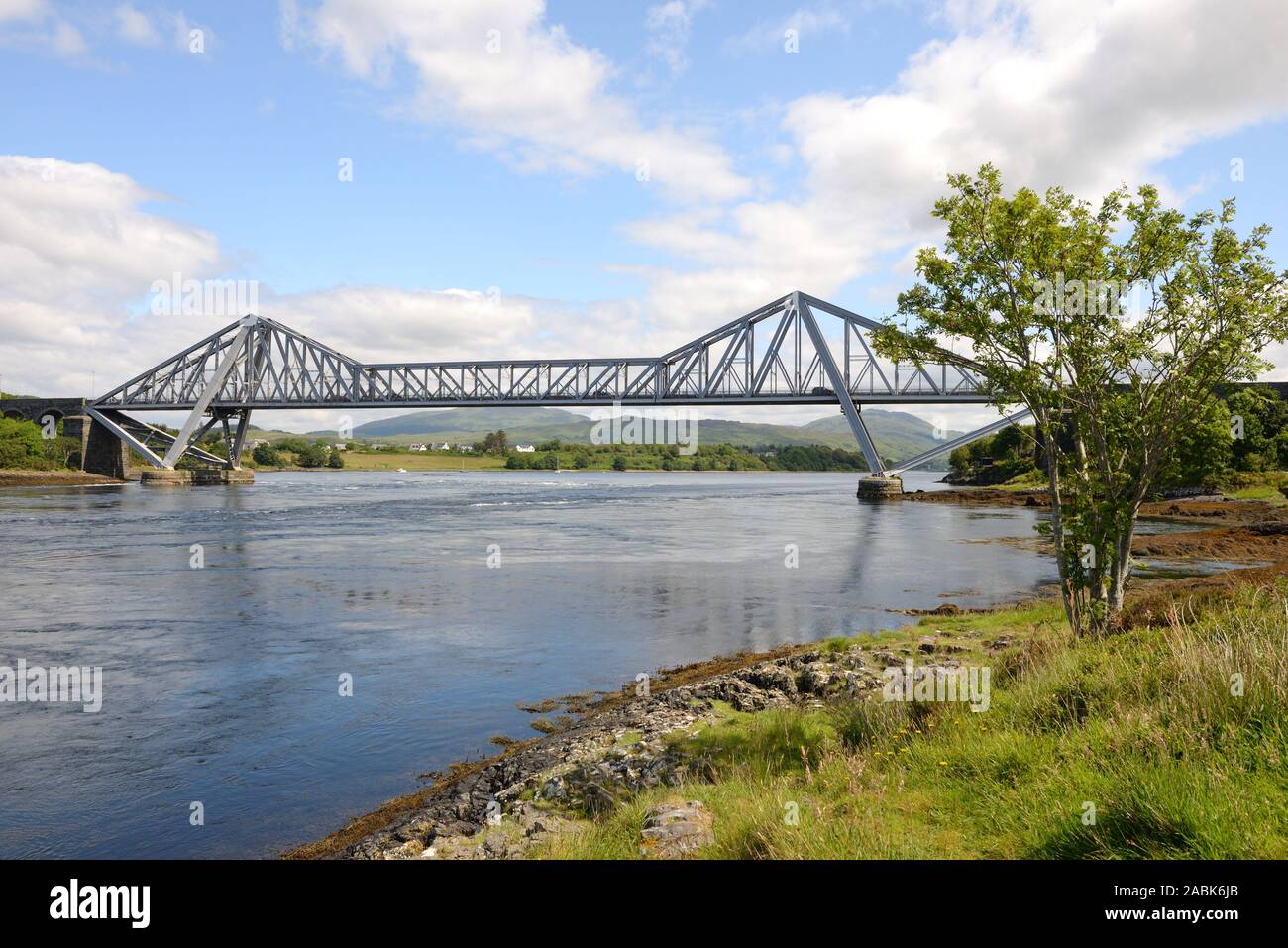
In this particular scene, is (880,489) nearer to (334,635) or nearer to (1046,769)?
(334,635)

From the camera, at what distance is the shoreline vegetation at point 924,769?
19.6 feet

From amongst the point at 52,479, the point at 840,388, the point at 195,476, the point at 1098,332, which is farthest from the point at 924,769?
the point at 195,476

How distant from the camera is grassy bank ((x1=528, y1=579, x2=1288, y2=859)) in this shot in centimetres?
580

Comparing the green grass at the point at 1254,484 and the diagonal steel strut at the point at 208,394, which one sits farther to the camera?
the diagonal steel strut at the point at 208,394

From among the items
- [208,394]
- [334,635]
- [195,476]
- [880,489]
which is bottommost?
[334,635]

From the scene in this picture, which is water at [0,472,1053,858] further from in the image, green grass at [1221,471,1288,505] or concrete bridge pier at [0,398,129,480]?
concrete bridge pier at [0,398,129,480]

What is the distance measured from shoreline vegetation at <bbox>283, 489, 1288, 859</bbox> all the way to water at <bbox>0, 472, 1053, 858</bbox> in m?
1.80

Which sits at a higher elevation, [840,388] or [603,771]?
[840,388]

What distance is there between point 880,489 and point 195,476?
343ft

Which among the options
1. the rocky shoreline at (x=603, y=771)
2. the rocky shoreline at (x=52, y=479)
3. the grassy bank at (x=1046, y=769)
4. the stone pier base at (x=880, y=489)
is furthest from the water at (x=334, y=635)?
the rocky shoreline at (x=52, y=479)

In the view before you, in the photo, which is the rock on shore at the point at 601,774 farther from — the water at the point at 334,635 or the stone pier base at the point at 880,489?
the stone pier base at the point at 880,489

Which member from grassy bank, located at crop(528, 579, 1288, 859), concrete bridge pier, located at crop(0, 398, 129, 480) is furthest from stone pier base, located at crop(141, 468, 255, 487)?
grassy bank, located at crop(528, 579, 1288, 859)

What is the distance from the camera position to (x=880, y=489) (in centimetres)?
9225

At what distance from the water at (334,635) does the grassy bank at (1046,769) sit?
5.27 m
